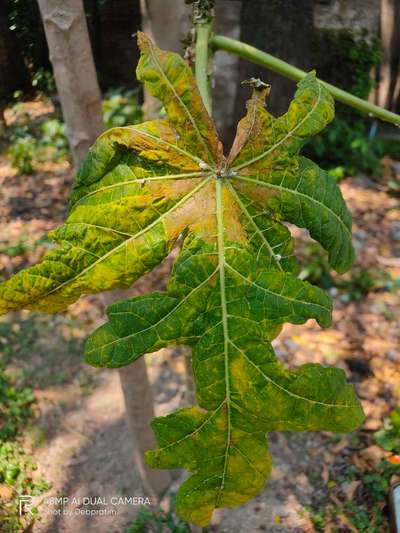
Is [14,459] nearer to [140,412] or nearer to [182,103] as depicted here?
[140,412]

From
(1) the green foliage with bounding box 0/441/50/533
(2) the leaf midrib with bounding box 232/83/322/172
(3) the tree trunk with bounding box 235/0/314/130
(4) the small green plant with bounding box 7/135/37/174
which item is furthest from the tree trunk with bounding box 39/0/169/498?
(4) the small green plant with bounding box 7/135/37/174

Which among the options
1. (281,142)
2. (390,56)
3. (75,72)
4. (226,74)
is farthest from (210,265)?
(390,56)

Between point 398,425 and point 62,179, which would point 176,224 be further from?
point 62,179

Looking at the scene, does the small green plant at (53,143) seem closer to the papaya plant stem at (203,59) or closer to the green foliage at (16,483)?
the green foliage at (16,483)

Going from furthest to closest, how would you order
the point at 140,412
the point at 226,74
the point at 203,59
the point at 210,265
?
1. the point at 226,74
2. the point at 140,412
3. the point at 203,59
4. the point at 210,265

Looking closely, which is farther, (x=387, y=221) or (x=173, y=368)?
(x=387, y=221)

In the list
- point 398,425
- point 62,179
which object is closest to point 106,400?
point 398,425

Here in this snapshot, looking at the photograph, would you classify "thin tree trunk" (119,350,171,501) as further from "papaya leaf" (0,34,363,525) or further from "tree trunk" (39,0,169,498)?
"papaya leaf" (0,34,363,525)
